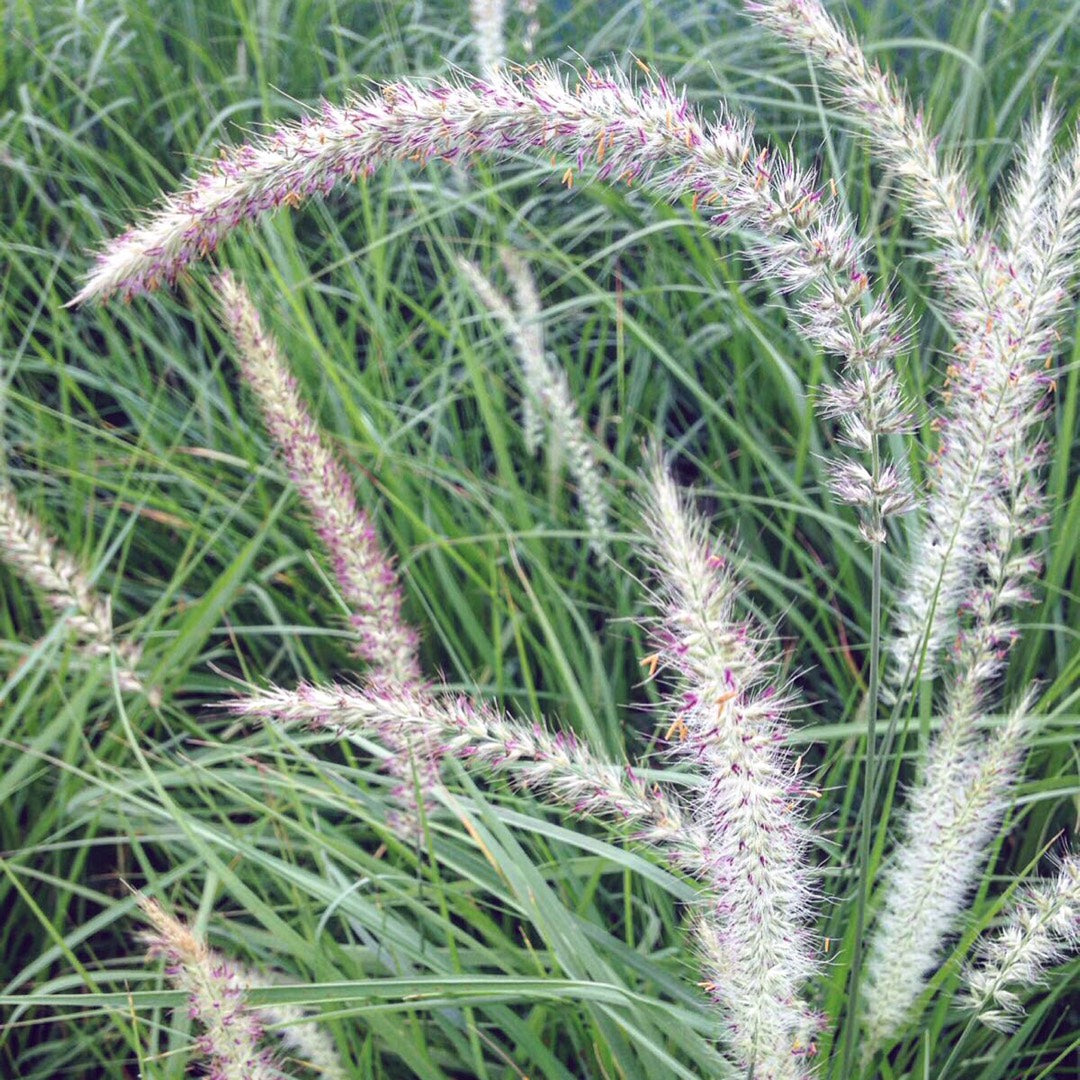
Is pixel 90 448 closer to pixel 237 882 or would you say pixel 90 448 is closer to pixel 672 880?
pixel 237 882

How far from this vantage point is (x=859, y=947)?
4.80 feet

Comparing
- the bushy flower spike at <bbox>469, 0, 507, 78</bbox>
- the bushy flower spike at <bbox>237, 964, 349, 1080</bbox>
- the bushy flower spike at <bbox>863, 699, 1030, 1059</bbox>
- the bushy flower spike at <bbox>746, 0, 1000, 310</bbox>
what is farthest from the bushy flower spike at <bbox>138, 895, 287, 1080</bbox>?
the bushy flower spike at <bbox>469, 0, 507, 78</bbox>

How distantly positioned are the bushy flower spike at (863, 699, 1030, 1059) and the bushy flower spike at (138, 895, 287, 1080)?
2.88ft

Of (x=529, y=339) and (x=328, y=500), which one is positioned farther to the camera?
(x=529, y=339)

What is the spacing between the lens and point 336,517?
74.1 inches

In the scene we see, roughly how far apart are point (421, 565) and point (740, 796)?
1903 mm

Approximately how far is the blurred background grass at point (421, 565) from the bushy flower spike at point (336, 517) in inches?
2.9

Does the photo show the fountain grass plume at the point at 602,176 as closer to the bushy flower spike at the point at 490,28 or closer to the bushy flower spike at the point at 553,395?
the bushy flower spike at the point at 553,395

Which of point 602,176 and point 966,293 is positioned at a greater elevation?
point 602,176

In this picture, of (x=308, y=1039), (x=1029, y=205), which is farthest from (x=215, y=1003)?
(x=1029, y=205)

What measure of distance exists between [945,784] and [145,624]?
2.12 metres

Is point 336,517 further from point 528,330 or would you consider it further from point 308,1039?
point 528,330

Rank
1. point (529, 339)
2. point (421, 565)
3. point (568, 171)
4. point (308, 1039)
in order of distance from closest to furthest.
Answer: point (568, 171)
point (308, 1039)
point (529, 339)
point (421, 565)

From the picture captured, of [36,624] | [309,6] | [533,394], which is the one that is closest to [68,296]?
[36,624]
